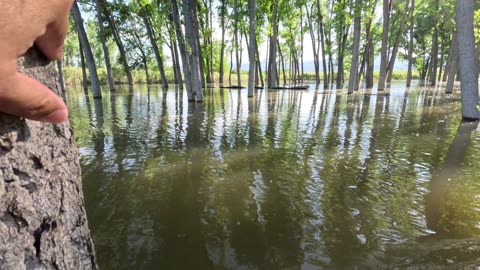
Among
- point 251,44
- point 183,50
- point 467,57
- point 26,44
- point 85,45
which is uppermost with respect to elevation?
point 251,44

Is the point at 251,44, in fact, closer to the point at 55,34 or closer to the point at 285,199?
the point at 285,199

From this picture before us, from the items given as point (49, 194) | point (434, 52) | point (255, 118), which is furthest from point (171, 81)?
point (49, 194)

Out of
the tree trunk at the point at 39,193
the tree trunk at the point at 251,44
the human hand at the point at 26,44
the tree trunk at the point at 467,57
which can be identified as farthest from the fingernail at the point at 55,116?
the tree trunk at the point at 251,44

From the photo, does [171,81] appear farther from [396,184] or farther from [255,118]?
[396,184]

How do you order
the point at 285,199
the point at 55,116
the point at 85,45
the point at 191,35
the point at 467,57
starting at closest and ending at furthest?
the point at 55,116, the point at 285,199, the point at 467,57, the point at 191,35, the point at 85,45

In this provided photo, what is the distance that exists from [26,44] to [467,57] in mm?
12162

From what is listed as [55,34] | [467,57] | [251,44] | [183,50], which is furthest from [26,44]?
[251,44]

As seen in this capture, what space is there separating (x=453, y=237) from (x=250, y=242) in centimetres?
216

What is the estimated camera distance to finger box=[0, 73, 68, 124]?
0.93m

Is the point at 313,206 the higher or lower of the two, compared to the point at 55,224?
lower

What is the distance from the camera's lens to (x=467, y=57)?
Result: 9.95 meters

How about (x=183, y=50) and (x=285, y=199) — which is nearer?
(x=285, y=199)

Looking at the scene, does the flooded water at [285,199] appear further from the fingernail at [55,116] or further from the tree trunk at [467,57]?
the tree trunk at [467,57]

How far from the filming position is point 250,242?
3279 mm
